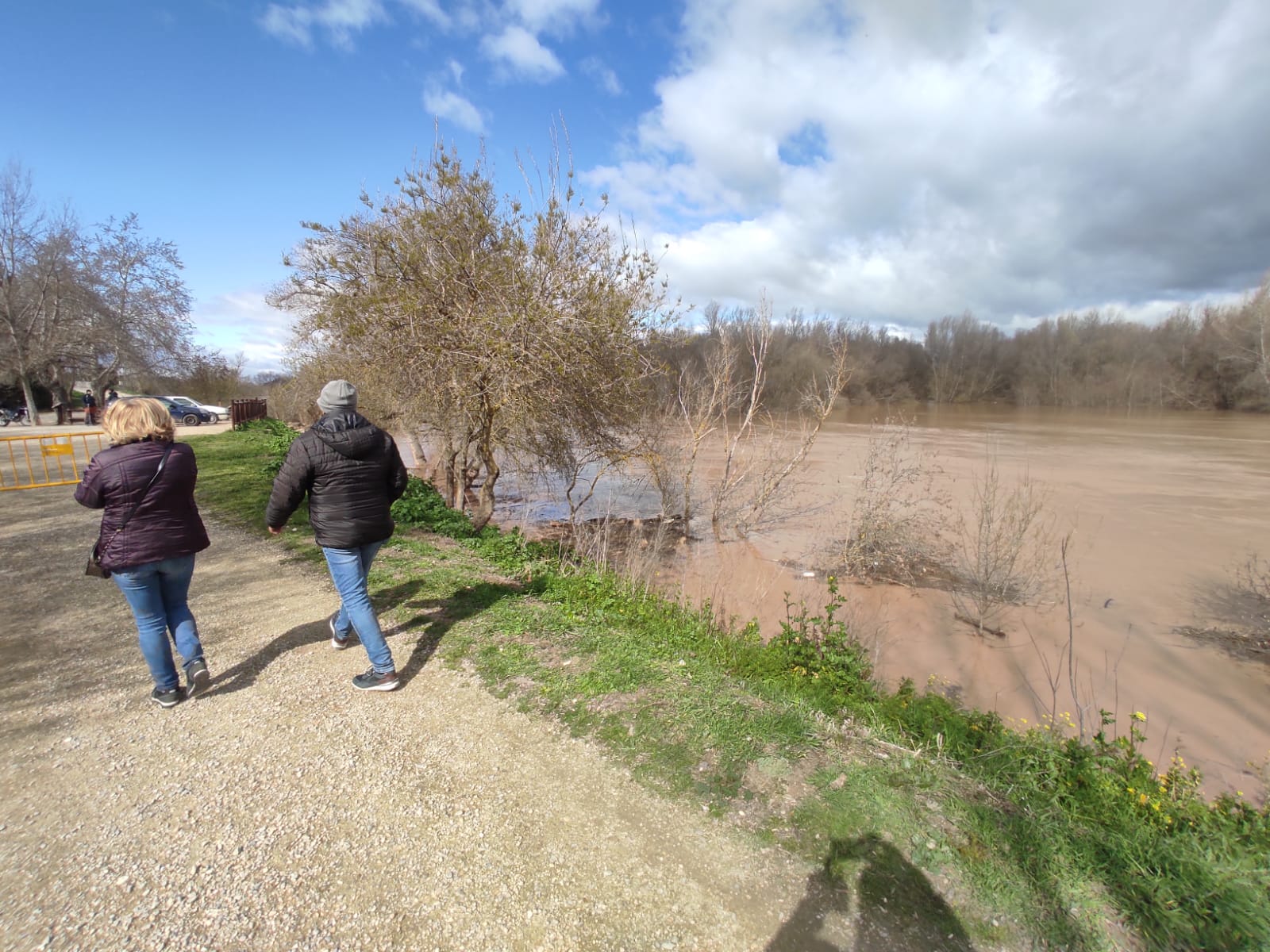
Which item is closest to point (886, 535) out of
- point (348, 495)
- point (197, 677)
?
point (348, 495)

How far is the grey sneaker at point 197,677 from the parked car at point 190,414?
30.8m

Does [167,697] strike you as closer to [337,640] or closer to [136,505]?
[337,640]

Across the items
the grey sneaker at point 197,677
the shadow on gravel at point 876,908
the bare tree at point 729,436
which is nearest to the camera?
the shadow on gravel at point 876,908

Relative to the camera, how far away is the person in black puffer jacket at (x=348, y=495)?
11.8 ft

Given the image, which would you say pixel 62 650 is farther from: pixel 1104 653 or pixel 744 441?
pixel 744 441

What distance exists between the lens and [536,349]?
707 centimetres

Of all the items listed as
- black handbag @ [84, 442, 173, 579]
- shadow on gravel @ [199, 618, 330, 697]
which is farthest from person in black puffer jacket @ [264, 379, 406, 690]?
shadow on gravel @ [199, 618, 330, 697]

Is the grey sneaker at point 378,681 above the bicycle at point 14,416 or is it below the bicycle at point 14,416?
below

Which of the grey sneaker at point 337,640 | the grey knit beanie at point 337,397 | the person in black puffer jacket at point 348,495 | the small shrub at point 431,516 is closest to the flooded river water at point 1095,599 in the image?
the small shrub at point 431,516

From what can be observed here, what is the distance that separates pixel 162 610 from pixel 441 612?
1961 millimetres

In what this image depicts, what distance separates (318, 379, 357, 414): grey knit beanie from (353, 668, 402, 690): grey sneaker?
171 centimetres

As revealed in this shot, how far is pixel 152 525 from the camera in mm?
3357

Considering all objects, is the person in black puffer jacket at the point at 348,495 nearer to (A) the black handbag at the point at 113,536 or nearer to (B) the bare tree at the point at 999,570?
(A) the black handbag at the point at 113,536

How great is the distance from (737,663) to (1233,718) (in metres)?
6.42
